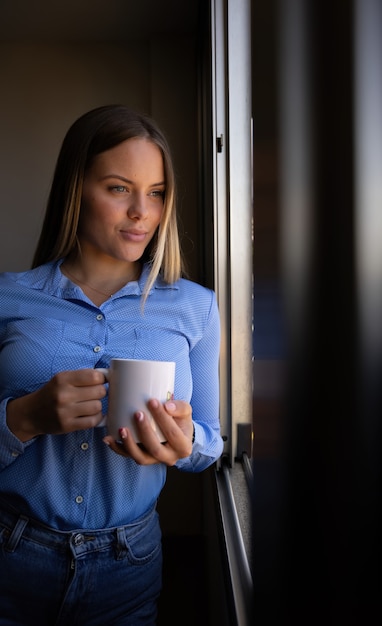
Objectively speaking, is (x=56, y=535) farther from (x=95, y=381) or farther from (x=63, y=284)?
(x=63, y=284)

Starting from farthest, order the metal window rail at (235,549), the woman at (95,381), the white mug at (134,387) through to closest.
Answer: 1. the metal window rail at (235,549)
2. the woman at (95,381)
3. the white mug at (134,387)

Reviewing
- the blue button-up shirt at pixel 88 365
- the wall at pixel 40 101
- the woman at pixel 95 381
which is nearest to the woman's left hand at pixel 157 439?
the woman at pixel 95 381

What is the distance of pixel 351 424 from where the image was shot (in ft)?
0.62

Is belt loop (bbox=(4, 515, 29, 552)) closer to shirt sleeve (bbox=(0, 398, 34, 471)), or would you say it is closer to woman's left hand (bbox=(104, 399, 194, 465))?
shirt sleeve (bbox=(0, 398, 34, 471))

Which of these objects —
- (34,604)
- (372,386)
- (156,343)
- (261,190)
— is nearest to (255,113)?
(261,190)

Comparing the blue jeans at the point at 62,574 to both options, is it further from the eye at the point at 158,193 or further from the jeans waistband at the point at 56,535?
the eye at the point at 158,193

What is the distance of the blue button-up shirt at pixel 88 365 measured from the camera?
3.19 ft

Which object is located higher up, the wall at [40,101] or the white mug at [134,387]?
the wall at [40,101]

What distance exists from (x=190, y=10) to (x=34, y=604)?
2.85 meters

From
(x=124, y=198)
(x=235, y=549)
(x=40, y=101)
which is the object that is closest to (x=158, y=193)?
(x=124, y=198)

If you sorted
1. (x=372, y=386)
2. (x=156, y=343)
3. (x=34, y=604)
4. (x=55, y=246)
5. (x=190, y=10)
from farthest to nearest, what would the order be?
(x=190, y=10) → (x=55, y=246) → (x=156, y=343) → (x=34, y=604) → (x=372, y=386)

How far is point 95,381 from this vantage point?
2.79ft

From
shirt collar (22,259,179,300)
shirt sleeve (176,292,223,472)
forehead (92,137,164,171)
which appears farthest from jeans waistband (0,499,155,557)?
forehead (92,137,164,171)

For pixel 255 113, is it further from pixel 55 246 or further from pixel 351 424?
pixel 55 246
